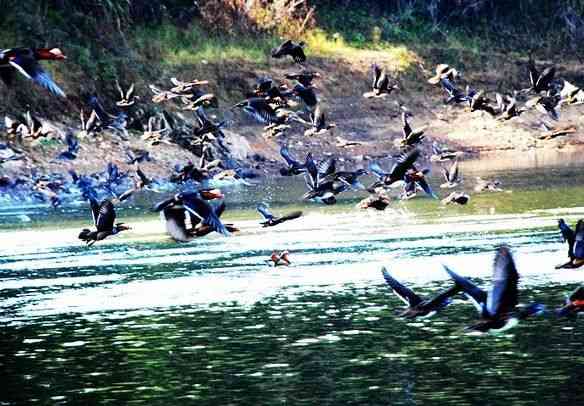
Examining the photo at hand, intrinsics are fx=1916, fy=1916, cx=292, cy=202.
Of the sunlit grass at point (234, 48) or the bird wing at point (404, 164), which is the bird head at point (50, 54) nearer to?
the bird wing at point (404, 164)

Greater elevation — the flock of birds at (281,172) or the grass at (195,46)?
the grass at (195,46)

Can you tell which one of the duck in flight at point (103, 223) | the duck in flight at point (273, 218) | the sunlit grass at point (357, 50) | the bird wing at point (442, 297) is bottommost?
the bird wing at point (442, 297)

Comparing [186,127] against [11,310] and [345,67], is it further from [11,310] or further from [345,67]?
[11,310]

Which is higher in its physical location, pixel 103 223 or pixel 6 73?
pixel 6 73

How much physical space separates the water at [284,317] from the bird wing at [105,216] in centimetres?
128

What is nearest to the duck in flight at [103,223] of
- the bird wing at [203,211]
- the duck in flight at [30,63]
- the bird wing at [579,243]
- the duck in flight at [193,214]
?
the duck in flight at [193,214]

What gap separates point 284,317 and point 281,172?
8.69 meters

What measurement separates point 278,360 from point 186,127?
A: 117 feet

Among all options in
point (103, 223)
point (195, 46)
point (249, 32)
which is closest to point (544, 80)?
point (103, 223)

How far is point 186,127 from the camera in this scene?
2275 inches

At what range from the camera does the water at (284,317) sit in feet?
67.8

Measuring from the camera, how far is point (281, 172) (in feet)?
112

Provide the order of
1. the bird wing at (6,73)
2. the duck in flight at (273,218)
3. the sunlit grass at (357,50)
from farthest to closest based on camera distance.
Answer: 1. the sunlit grass at (357,50)
2. the duck in flight at (273,218)
3. the bird wing at (6,73)

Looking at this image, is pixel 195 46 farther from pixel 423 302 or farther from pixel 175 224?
pixel 423 302
